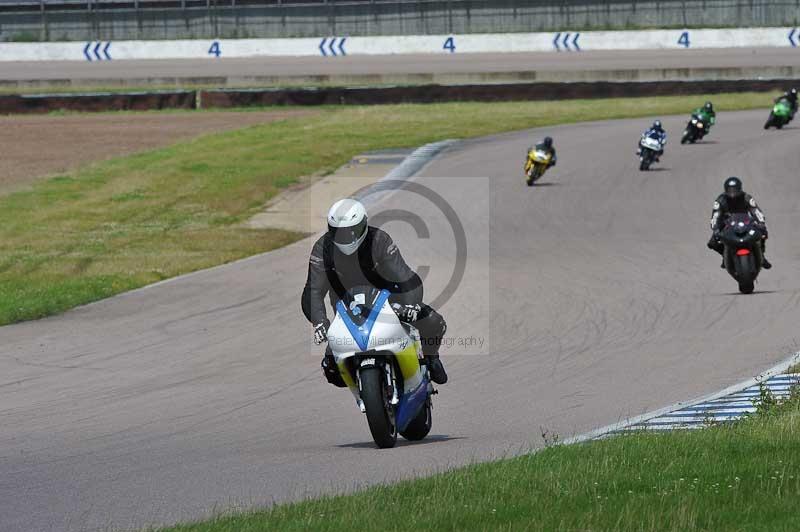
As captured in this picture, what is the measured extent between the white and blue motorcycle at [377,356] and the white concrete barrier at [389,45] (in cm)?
4850

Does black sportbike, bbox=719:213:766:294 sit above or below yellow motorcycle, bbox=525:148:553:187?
below

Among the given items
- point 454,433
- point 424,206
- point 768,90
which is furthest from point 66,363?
point 768,90

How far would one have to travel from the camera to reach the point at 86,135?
1575 inches

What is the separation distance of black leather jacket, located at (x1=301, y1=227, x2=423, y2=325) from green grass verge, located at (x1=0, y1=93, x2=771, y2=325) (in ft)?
26.5

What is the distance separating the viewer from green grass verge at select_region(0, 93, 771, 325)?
1953 cm

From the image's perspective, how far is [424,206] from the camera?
26.3 m

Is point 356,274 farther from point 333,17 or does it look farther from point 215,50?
point 333,17

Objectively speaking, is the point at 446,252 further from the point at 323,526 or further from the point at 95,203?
the point at 323,526

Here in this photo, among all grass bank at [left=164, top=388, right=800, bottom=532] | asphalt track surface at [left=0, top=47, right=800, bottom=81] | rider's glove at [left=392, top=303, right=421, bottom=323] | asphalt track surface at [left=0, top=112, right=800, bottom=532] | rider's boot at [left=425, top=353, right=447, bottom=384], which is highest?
asphalt track surface at [left=0, top=47, right=800, bottom=81]

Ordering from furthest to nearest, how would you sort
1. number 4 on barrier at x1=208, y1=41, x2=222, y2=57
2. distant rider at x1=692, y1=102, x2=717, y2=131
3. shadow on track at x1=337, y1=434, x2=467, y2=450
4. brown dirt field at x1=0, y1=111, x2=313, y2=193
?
1. number 4 on barrier at x1=208, y1=41, x2=222, y2=57
2. distant rider at x1=692, y1=102, x2=717, y2=131
3. brown dirt field at x1=0, y1=111, x2=313, y2=193
4. shadow on track at x1=337, y1=434, x2=467, y2=450

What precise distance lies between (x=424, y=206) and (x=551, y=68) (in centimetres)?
2726

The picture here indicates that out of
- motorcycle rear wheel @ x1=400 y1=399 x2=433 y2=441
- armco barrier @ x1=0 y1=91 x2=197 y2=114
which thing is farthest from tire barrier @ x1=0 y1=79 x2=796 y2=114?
motorcycle rear wheel @ x1=400 y1=399 x2=433 y2=441

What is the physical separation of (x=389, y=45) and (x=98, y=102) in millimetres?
14793

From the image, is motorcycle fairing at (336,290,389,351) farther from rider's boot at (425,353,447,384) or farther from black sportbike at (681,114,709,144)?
black sportbike at (681,114,709,144)
